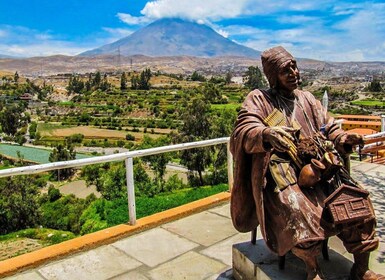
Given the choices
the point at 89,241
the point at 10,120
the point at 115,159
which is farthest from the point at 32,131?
the point at 89,241

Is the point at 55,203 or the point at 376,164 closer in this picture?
the point at 376,164

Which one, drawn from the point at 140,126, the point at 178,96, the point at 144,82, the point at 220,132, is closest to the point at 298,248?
the point at 220,132

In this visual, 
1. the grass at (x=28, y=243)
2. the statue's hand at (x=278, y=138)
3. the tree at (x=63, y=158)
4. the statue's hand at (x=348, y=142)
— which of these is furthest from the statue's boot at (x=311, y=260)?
the tree at (x=63, y=158)

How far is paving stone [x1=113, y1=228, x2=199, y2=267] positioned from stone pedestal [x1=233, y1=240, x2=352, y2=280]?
2.53ft

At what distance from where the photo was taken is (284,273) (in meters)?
2.55

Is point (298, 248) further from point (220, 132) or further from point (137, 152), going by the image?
point (220, 132)

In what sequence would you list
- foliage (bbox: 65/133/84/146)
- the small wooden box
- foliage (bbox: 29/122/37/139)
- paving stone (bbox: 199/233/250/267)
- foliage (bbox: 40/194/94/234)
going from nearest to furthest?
1. the small wooden box
2. paving stone (bbox: 199/233/250/267)
3. foliage (bbox: 40/194/94/234)
4. foliage (bbox: 65/133/84/146)
5. foliage (bbox: 29/122/37/139)

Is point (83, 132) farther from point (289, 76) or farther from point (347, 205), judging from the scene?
point (347, 205)

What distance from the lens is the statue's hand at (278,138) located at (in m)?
2.30

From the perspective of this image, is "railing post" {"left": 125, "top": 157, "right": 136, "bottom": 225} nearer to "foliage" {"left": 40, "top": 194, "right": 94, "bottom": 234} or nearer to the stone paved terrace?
the stone paved terrace

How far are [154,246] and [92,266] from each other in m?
0.62

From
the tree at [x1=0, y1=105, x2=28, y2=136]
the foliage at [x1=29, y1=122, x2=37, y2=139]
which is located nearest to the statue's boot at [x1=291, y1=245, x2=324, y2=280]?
the foliage at [x1=29, y1=122, x2=37, y2=139]

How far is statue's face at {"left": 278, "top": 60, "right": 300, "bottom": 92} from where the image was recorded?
8.77 feet

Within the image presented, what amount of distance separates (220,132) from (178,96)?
8477 cm
